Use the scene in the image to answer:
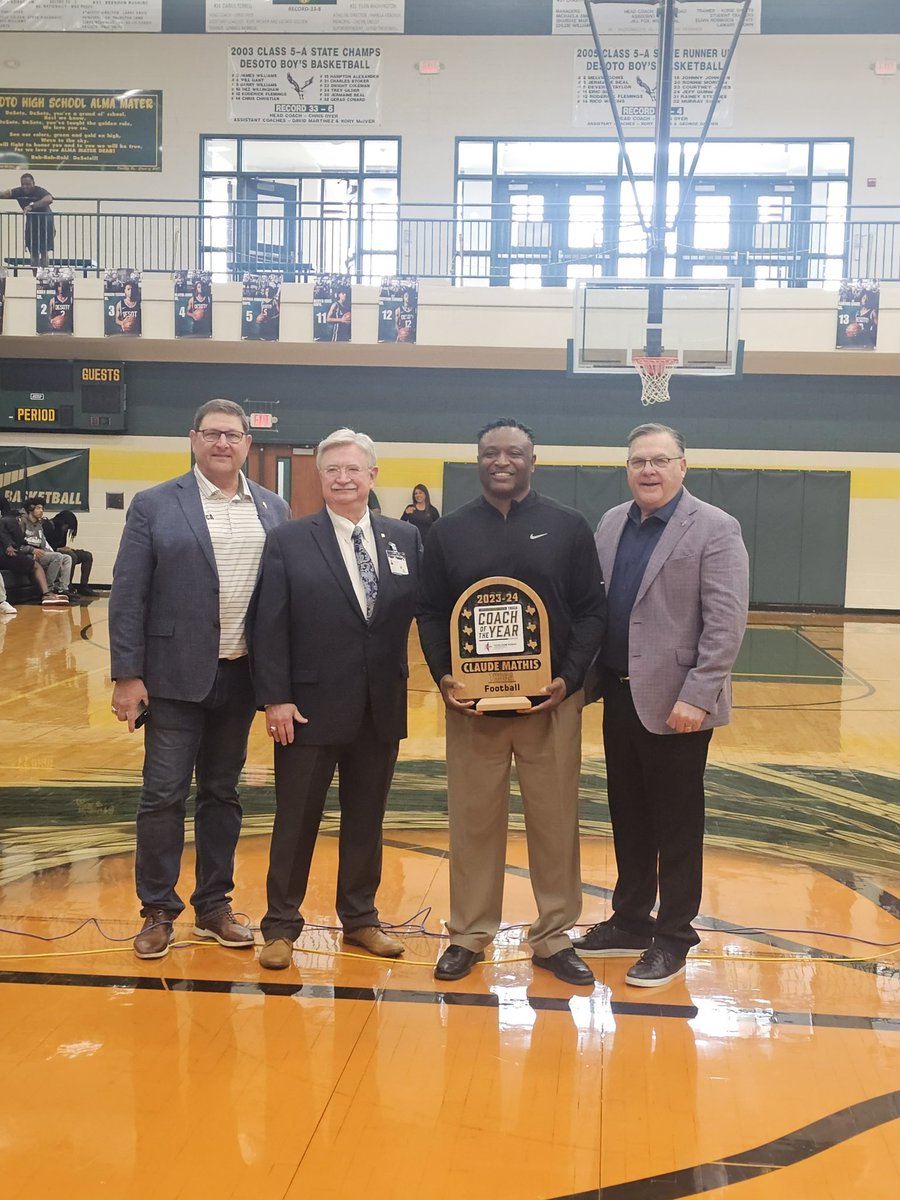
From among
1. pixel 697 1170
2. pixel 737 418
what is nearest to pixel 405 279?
pixel 737 418

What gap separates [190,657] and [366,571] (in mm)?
641

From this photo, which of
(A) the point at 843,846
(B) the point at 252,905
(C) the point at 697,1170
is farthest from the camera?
(A) the point at 843,846

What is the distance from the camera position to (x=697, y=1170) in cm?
243

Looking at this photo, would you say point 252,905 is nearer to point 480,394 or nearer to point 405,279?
point 405,279

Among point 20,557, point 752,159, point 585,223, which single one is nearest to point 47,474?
point 20,557

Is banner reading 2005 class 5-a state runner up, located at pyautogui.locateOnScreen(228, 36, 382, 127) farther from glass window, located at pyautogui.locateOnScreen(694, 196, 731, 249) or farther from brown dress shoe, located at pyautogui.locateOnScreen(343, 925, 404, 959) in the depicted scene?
brown dress shoe, located at pyautogui.locateOnScreen(343, 925, 404, 959)

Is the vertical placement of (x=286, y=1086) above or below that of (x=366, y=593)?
below

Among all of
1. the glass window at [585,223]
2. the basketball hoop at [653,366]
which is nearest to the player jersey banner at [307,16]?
the glass window at [585,223]

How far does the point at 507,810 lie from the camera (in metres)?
3.64

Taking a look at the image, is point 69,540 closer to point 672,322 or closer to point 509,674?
point 672,322

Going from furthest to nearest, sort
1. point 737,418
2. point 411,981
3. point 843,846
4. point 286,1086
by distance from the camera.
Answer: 1. point 737,418
2. point 843,846
3. point 411,981
4. point 286,1086

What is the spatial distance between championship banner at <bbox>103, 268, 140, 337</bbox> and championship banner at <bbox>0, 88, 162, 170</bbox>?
136 inches

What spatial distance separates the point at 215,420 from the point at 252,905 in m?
1.78

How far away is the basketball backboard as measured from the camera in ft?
38.5
